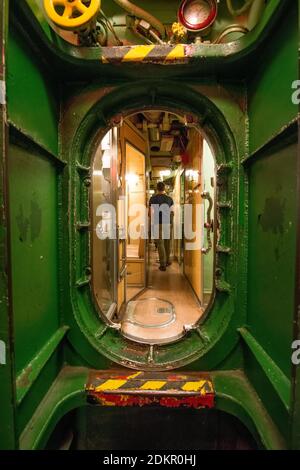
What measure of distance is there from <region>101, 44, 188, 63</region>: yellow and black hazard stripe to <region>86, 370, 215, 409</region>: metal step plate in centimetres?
237

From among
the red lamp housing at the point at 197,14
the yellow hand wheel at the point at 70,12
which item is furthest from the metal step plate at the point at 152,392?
the red lamp housing at the point at 197,14

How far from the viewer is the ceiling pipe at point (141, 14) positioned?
1.82 metres

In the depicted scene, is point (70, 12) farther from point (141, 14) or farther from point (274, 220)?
point (274, 220)

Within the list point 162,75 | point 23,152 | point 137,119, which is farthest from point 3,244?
point 137,119

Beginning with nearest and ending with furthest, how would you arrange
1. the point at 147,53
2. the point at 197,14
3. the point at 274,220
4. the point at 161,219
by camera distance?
the point at 274,220 → the point at 147,53 → the point at 197,14 → the point at 161,219

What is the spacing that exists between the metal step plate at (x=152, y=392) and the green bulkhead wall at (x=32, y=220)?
0.40 meters

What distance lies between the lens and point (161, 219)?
7.47m

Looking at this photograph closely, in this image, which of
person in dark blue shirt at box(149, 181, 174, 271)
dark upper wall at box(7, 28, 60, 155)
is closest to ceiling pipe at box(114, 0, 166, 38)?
dark upper wall at box(7, 28, 60, 155)

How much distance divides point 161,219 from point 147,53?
5.84 m

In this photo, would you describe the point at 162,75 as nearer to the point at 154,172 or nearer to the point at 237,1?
the point at 237,1

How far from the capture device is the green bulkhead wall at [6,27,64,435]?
1.33 m

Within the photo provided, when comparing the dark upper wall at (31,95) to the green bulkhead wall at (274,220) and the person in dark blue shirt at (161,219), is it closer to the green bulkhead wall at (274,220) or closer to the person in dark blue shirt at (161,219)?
the green bulkhead wall at (274,220)

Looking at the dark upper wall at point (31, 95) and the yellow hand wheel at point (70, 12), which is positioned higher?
the yellow hand wheel at point (70, 12)

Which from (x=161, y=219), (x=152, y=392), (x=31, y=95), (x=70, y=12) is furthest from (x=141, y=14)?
(x=161, y=219)
